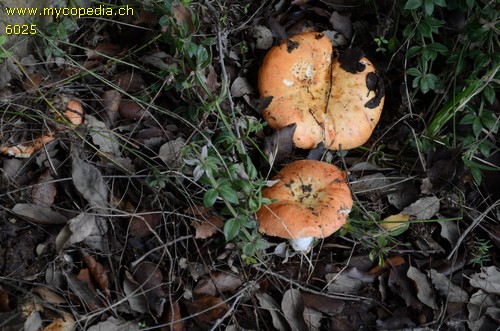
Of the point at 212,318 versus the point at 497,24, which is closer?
the point at 212,318

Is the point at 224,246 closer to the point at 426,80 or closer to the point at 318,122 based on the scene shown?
the point at 318,122

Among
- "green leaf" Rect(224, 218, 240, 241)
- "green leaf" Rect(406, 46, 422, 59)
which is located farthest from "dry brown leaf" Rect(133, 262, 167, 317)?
"green leaf" Rect(406, 46, 422, 59)

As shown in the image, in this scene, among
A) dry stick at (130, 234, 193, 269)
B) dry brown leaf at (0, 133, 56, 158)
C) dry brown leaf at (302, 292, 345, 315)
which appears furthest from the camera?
dry brown leaf at (0, 133, 56, 158)

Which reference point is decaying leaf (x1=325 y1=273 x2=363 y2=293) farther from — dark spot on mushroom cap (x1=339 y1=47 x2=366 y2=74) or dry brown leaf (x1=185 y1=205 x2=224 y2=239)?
dark spot on mushroom cap (x1=339 y1=47 x2=366 y2=74)

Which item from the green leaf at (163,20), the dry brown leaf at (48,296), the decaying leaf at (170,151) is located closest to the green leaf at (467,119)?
the decaying leaf at (170,151)

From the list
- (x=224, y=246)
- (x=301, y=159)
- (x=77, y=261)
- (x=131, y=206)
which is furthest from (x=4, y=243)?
(x=301, y=159)
